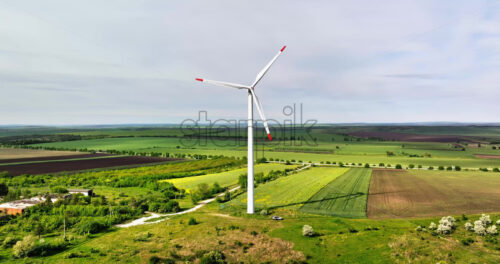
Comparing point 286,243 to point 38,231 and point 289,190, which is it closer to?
point 289,190

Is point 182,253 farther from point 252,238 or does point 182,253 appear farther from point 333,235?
point 333,235

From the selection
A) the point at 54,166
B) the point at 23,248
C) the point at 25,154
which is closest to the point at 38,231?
the point at 23,248

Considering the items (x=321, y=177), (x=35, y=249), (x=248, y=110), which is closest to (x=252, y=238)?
(x=248, y=110)

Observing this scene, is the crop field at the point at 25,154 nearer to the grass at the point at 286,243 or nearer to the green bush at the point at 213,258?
the grass at the point at 286,243

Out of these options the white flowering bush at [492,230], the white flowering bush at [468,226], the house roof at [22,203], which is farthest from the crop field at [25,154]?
the white flowering bush at [492,230]

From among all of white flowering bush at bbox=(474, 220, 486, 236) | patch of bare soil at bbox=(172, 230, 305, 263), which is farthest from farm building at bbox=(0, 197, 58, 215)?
white flowering bush at bbox=(474, 220, 486, 236)

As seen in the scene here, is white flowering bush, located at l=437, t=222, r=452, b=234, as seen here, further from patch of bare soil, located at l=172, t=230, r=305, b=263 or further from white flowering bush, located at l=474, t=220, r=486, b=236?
patch of bare soil, located at l=172, t=230, r=305, b=263
